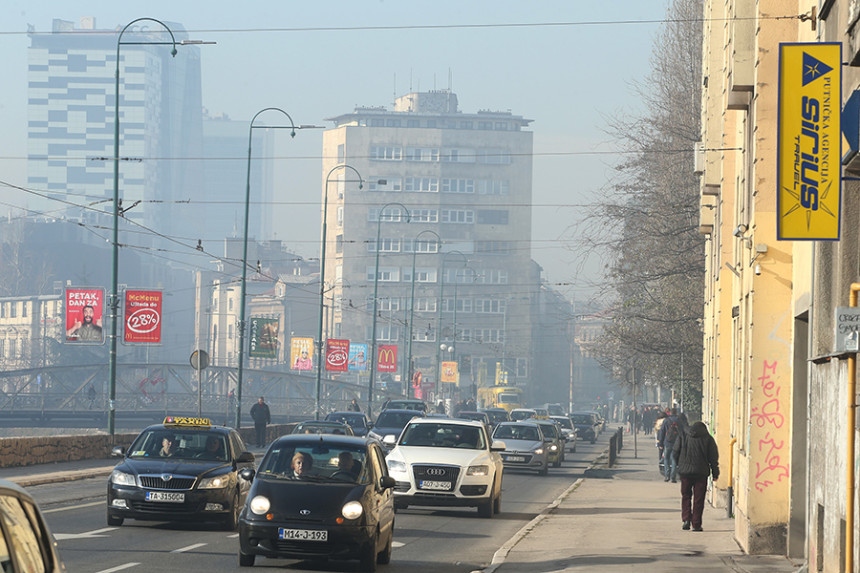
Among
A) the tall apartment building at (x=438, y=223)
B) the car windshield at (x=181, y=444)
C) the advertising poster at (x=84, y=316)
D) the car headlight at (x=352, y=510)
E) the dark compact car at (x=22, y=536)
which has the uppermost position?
the tall apartment building at (x=438, y=223)

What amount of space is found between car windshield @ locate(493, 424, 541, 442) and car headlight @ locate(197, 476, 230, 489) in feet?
72.7

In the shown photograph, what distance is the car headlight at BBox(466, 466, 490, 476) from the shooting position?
22844 mm

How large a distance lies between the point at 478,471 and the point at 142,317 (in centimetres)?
2263

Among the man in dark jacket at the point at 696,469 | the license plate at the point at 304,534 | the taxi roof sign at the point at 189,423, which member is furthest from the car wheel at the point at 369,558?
the man in dark jacket at the point at 696,469

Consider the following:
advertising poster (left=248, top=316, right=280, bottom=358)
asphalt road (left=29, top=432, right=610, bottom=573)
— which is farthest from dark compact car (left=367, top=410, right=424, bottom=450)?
advertising poster (left=248, top=316, right=280, bottom=358)

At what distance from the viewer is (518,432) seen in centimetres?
4091

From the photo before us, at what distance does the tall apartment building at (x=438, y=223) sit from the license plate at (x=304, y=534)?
148530 mm

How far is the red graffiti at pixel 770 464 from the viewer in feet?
55.3

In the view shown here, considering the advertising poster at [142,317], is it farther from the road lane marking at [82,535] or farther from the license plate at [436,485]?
the road lane marking at [82,535]

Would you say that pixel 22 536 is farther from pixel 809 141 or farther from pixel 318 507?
pixel 318 507

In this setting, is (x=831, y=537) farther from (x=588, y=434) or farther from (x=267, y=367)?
(x=267, y=367)

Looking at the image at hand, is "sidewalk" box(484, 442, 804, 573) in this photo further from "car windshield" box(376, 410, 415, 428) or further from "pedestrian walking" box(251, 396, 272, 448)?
"pedestrian walking" box(251, 396, 272, 448)

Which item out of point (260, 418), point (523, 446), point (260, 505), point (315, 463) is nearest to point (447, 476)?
point (315, 463)

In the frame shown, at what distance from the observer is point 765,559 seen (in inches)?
644
